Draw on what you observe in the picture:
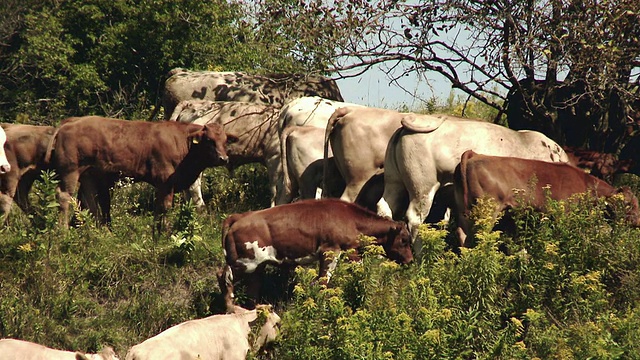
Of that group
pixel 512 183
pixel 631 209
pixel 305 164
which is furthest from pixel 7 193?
pixel 631 209

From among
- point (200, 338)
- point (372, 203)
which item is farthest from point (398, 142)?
point (200, 338)

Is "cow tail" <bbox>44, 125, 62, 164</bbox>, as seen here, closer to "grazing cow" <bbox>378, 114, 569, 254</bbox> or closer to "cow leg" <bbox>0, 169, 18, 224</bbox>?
"cow leg" <bbox>0, 169, 18, 224</bbox>

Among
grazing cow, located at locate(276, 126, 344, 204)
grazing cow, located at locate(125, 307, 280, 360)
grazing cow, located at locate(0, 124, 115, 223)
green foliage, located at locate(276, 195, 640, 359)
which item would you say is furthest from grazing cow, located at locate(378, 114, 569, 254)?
grazing cow, located at locate(0, 124, 115, 223)

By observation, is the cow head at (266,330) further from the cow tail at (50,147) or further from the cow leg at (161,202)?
the cow tail at (50,147)

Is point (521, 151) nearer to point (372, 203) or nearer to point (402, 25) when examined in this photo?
point (372, 203)

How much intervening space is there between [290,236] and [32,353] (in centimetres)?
363

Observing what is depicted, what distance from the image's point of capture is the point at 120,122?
629 inches

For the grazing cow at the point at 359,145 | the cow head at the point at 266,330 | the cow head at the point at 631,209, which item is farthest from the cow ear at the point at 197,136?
the cow head at the point at 631,209

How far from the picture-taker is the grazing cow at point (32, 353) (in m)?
9.79

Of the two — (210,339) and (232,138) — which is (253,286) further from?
(232,138)

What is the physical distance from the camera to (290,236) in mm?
12602

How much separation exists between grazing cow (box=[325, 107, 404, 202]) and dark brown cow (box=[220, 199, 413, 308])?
2.27 meters

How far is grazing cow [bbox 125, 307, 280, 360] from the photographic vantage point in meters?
9.97

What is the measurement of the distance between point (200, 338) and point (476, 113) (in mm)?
11780
